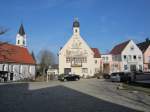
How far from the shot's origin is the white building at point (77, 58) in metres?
67.2

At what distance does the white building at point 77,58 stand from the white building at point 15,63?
26.8 feet

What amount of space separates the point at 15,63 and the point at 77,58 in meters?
15.7

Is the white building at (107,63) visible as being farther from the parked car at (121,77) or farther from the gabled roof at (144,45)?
the parked car at (121,77)

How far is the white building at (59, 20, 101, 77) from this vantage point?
67.2m

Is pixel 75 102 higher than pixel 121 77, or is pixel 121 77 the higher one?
pixel 121 77

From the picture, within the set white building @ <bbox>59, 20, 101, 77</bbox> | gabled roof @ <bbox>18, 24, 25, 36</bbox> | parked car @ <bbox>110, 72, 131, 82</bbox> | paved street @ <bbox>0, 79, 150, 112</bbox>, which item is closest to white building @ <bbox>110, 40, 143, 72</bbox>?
white building @ <bbox>59, 20, 101, 77</bbox>

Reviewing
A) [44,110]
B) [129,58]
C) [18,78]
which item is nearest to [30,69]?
[18,78]

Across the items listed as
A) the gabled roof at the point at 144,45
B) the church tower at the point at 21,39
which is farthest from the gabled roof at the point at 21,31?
the gabled roof at the point at 144,45

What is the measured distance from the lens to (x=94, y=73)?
2660 inches

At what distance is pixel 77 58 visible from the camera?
6819 cm

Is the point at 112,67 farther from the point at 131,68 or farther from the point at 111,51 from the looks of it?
the point at 111,51

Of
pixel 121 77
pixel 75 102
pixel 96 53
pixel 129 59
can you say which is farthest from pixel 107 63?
pixel 75 102

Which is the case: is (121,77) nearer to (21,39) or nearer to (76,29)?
(76,29)

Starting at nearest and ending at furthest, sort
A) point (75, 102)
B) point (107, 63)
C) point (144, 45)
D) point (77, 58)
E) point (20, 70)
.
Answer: point (75, 102) < point (20, 70) < point (77, 58) < point (107, 63) < point (144, 45)
